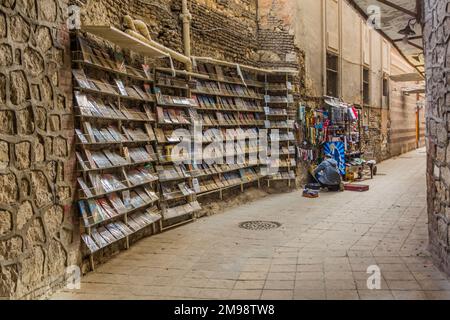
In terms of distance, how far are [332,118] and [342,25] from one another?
137 inches

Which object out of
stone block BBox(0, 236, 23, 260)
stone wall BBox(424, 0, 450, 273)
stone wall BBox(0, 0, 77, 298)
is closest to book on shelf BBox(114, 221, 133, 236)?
stone wall BBox(0, 0, 77, 298)

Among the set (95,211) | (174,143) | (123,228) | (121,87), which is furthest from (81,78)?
(174,143)

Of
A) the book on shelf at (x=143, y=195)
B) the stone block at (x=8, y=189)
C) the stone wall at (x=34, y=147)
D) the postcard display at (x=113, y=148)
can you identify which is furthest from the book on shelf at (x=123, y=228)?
the stone block at (x=8, y=189)

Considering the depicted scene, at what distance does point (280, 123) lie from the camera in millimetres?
9703

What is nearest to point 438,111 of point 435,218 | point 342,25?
point 435,218

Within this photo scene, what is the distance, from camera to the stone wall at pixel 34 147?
10.8ft

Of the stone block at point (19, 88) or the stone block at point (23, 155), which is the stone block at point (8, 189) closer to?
the stone block at point (23, 155)

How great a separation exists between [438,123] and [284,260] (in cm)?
231

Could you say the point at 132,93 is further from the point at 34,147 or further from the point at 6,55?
the point at 6,55

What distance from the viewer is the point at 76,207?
4.34 meters

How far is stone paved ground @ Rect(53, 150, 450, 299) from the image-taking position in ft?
12.7

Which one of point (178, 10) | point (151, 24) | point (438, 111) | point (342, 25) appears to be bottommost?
point (438, 111)

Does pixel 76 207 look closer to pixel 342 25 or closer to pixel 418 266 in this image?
pixel 418 266

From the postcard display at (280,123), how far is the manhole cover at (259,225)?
2859 mm
